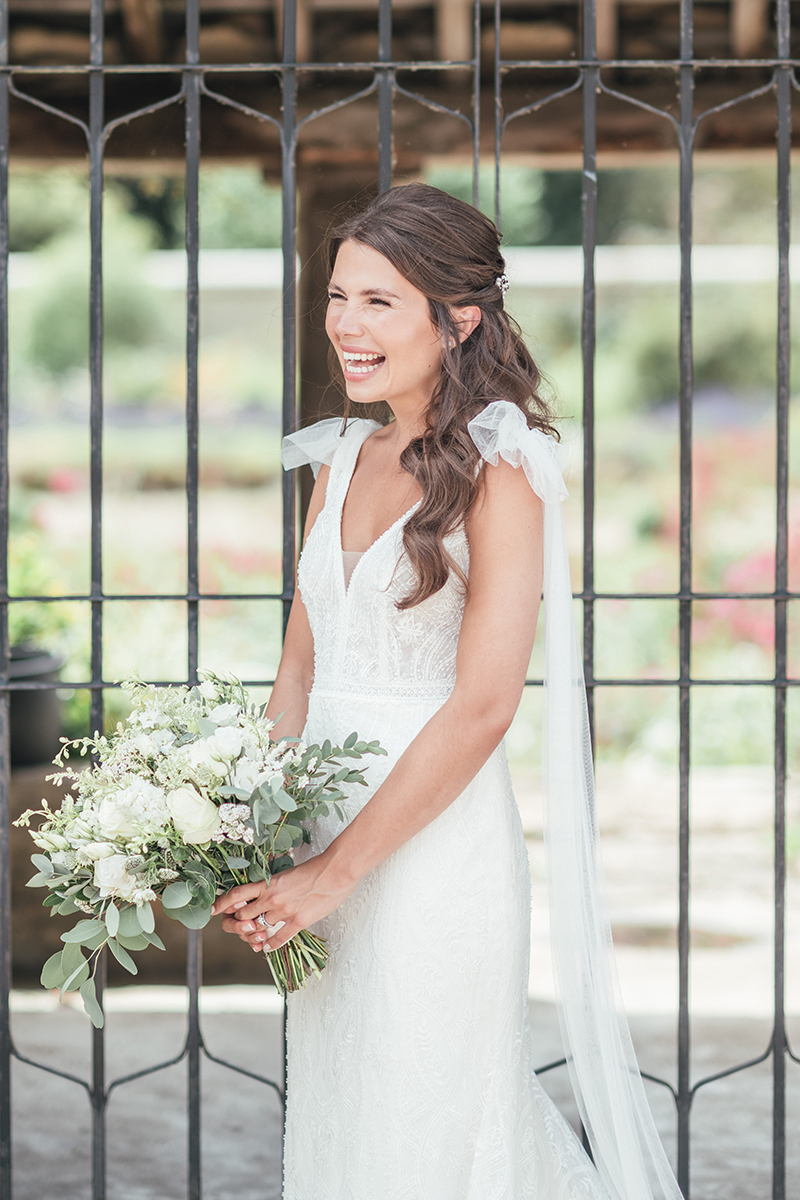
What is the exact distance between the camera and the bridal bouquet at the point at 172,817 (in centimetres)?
145

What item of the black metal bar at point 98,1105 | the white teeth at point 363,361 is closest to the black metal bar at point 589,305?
the white teeth at point 363,361

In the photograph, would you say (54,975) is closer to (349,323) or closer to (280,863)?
(280,863)

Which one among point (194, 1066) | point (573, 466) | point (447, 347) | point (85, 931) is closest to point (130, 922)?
point (85, 931)

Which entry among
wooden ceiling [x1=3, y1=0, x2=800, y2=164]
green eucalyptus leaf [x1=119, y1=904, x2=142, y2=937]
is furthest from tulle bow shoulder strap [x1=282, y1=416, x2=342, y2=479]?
wooden ceiling [x1=3, y1=0, x2=800, y2=164]

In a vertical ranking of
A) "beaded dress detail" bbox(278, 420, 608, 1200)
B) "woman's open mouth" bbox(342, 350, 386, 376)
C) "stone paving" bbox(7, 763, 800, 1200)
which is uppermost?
"woman's open mouth" bbox(342, 350, 386, 376)

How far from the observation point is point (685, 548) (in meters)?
2.15

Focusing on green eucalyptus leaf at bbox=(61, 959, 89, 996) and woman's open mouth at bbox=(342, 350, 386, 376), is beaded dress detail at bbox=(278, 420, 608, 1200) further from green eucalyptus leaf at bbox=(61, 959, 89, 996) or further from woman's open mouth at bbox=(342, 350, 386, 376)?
green eucalyptus leaf at bbox=(61, 959, 89, 996)

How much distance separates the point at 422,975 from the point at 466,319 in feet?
3.15

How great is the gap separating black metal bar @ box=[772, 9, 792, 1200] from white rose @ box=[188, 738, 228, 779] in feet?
3.80

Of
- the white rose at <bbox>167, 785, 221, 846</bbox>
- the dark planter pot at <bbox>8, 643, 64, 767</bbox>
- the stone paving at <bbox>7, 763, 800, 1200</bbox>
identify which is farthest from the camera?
the dark planter pot at <bbox>8, 643, 64, 767</bbox>

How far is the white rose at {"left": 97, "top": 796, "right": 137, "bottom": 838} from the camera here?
145 cm

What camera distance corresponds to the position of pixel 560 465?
166 cm

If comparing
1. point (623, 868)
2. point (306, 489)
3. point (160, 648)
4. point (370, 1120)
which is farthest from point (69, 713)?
point (370, 1120)

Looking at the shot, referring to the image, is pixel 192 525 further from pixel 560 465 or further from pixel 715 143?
pixel 715 143
